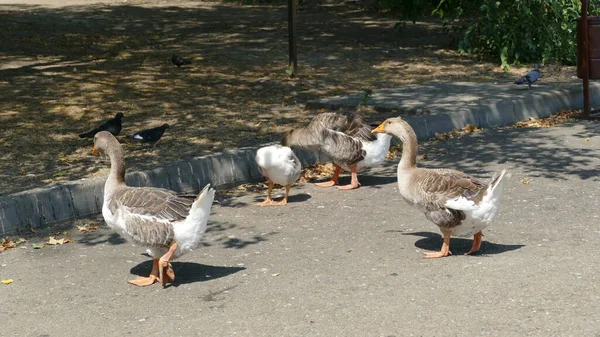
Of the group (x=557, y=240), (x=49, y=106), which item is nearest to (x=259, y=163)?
(x=557, y=240)

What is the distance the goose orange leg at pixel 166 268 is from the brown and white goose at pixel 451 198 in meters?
1.80

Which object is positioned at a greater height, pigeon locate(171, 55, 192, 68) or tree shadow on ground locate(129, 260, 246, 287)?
pigeon locate(171, 55, 192, 68)

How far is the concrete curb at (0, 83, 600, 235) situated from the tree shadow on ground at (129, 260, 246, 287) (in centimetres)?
142

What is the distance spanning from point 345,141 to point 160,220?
121 inches

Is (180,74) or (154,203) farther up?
(154,203)

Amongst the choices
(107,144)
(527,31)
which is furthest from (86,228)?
(527,31)

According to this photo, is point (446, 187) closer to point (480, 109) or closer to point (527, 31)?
point (480, 109)

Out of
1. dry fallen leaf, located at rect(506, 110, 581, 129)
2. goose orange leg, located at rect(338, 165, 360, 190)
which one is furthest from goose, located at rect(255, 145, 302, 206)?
dry fallen leaf, located at rect(506, 110, 581, 129)

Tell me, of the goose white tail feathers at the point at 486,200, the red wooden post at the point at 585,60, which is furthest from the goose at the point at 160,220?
the red wooden post at the point at 585,60

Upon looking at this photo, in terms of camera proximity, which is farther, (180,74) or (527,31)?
(527,31)

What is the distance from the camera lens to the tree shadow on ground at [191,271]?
273 inches

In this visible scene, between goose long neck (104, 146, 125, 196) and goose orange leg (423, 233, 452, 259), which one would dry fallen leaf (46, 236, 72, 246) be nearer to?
goose long neck (104, 146, 125, 196)

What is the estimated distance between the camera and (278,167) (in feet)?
29.1

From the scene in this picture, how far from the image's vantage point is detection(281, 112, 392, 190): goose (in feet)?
30.9
